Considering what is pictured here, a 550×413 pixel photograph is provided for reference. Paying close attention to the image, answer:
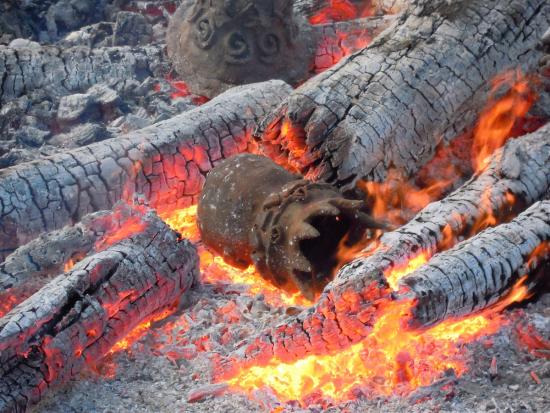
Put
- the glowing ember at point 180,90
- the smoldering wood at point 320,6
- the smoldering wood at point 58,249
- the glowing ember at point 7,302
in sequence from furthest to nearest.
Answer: the smoldering wood at point 320,6 → the glowing ember at point 180,90 → the smoldering wood at point 58,249 → the glowing ember at point 7,302

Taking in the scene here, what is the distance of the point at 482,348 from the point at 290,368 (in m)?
0.78

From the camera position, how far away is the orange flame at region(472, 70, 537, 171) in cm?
449

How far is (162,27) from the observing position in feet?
21.0

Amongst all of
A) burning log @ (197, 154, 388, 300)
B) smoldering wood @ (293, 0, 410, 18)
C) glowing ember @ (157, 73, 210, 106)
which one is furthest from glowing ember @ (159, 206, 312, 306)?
smoldering wood @ (293, 0, 410, 18)

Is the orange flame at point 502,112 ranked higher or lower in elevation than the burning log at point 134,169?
higher

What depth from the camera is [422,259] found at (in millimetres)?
3102

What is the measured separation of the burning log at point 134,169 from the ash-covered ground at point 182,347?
0.67m

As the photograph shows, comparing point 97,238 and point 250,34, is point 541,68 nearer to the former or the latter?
point 250,34

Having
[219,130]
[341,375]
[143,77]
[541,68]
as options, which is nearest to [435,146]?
[541,68]

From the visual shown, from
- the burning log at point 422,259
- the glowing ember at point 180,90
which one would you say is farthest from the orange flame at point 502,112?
the glowing ember at point 180,90

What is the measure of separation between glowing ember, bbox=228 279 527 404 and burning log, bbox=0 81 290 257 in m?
1.40

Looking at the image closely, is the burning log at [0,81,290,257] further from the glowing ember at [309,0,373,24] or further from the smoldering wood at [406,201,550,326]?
the glowing ember at [309,0,373,24]

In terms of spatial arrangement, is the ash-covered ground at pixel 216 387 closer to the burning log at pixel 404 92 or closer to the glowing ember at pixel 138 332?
the glowing ember at pixel 138 332

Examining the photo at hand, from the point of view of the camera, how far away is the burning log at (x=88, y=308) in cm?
263
